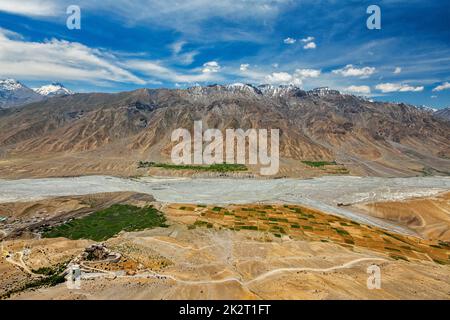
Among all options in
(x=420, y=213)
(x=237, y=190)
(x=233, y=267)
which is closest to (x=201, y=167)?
(x=237, y=190)

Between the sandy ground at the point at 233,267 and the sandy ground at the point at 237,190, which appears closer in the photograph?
the sandy ground at the point at 233,267

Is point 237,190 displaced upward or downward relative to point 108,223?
upward

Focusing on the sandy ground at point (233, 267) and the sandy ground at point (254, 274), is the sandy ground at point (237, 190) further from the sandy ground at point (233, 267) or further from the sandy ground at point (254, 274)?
the sandy ground at point (254, 274)

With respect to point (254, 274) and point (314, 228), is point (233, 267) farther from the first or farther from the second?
point (314, 228)

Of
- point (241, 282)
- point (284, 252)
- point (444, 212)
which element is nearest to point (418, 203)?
point (444, 212)

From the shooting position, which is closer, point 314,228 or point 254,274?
point 254,274

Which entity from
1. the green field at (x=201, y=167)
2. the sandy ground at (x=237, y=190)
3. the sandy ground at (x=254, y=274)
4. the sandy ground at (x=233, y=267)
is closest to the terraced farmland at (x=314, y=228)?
the sandy ground at (x=233, y=267)

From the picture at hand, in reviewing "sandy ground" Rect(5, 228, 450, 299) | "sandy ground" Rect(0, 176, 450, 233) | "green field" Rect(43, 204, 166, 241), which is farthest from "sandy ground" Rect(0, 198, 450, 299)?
"sandy ground" Rect(0, 176, 450, 233)

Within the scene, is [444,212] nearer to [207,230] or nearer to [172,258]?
[207,230]
